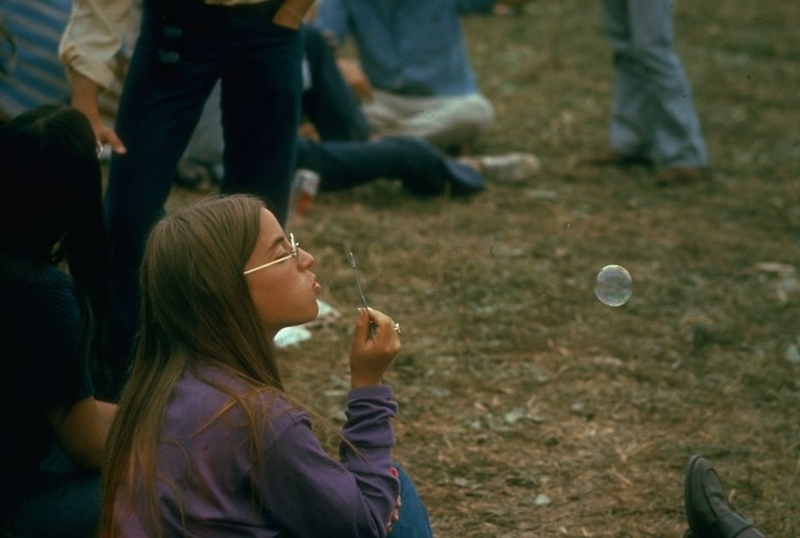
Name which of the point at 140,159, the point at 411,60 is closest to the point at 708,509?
the point at 140,159

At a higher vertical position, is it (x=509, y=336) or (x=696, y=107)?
(x=509, y=336)

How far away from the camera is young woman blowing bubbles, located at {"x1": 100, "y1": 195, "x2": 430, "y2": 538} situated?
2283 mm

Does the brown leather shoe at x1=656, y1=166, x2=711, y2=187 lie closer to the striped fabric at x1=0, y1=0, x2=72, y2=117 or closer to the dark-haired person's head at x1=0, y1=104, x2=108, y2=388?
the striped fabric at x1=0, y1=0, x2=72, y2=117

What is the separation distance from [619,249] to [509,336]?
1.23 m

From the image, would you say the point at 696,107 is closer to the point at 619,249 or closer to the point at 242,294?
the point at 619,249

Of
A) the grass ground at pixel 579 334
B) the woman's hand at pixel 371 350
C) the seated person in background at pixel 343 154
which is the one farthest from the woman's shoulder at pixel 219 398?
the seated person in background at pixel 343 154

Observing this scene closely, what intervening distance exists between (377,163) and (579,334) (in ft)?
5.76

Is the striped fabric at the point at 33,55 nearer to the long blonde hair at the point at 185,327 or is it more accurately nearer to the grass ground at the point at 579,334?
the grass ground at the point at 579,334

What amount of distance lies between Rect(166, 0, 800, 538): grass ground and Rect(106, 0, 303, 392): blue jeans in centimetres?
76

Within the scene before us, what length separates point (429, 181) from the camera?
247 inches

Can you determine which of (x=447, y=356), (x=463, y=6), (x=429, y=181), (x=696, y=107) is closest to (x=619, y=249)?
(x=429, y=181)

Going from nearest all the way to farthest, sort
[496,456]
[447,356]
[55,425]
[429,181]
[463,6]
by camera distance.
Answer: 1. [55,425]
2. [496,456]
3. [447,356]
4. [429,181]
5. [463,6]

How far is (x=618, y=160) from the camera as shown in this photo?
284 inches

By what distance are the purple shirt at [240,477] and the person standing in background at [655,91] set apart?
186 inches
